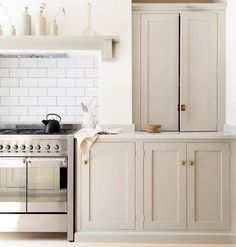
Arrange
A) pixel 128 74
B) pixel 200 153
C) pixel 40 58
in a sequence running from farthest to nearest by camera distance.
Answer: pixel 40 58, pixel 128 74, pixel 200 153

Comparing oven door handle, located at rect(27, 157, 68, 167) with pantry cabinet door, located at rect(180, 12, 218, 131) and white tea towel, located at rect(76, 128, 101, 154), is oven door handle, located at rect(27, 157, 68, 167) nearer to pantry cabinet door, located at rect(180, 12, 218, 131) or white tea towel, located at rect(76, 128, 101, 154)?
white tea towel, located at rect(76, 128, 101, 154)

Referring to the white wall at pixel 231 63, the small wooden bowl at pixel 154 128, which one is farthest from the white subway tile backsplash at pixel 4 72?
the white wall at pixel 231 63

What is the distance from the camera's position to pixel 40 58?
439cm

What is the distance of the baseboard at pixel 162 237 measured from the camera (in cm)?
370

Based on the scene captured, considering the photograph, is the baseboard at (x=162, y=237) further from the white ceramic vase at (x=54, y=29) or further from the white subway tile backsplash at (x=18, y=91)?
the white ceramic vase at (x=54, y=29)

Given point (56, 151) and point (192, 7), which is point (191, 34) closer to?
point (192, 7)

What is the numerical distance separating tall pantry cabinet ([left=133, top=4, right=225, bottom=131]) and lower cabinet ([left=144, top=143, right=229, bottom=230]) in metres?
0.49

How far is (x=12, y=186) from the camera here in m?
3.75

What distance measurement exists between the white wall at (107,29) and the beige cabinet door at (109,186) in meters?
0.47

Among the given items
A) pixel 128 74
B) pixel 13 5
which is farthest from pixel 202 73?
pixel 13 5

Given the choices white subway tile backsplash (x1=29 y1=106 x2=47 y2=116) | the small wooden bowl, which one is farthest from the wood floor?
white subway tile backsplash (x1=29 y1=106 x2=47 y2=116)

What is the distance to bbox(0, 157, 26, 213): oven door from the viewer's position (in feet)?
12.2

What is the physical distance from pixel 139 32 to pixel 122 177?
1343mm

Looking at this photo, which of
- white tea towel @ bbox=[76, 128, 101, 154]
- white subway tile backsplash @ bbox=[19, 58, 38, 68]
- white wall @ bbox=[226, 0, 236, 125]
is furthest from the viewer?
white subway tile backsplash @ bbox=[19, 58, 38, 68]
